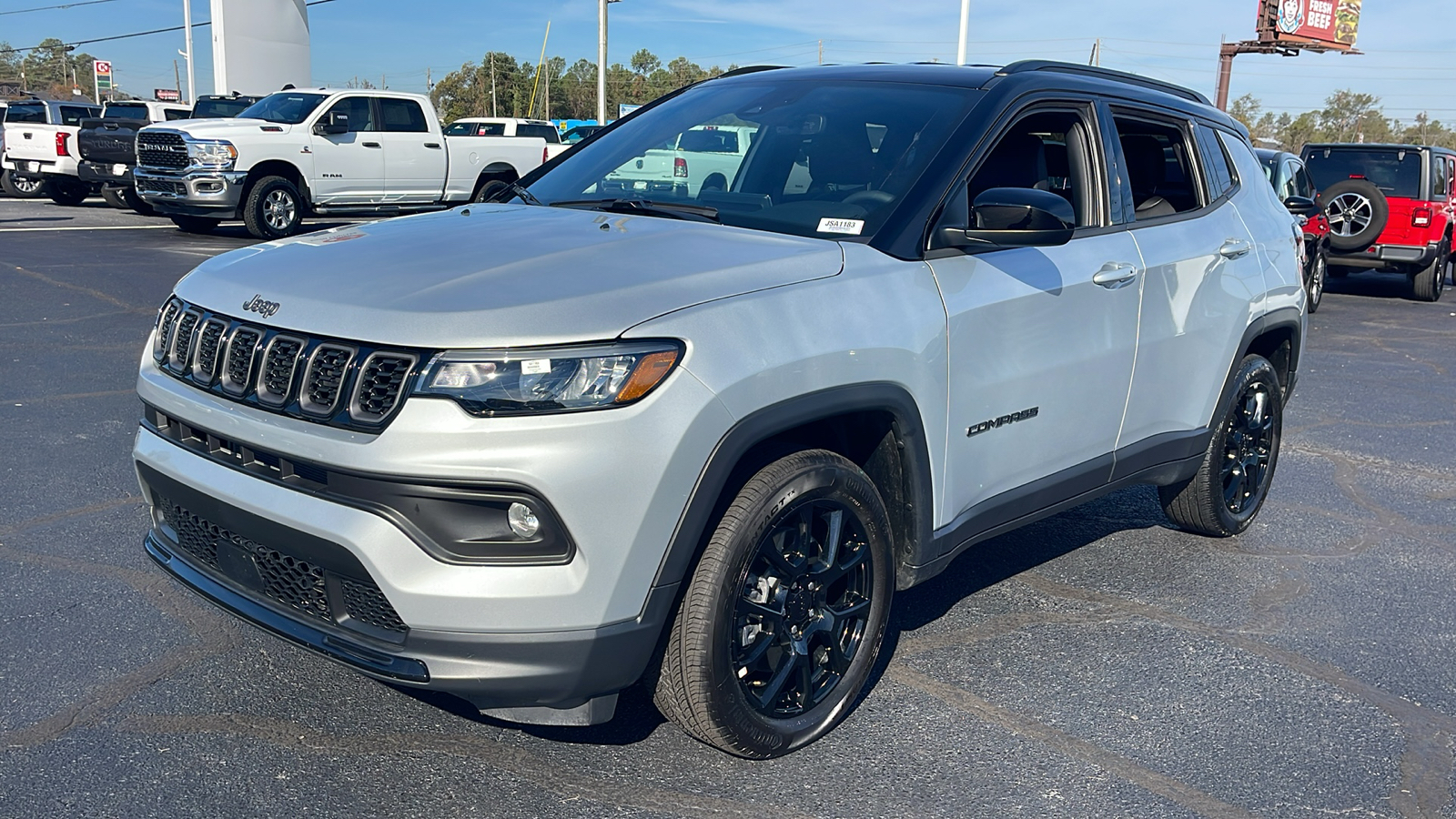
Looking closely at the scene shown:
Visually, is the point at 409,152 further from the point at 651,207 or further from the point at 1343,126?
the point at 1343,126

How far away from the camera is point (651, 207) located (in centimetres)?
376

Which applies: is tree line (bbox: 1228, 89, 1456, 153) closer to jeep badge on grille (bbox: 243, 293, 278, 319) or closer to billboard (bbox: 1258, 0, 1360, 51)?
billboard (bbox: 1258, 0, 1360, 51)

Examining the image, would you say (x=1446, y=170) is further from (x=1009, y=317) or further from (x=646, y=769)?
(x=646, y=769)

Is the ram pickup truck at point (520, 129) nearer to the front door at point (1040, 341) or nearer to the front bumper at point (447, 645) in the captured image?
the front door at point (1040, 341)

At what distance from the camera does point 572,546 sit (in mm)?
2557

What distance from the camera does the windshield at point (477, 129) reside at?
23.6 m

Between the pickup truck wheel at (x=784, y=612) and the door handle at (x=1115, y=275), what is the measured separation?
1.24 meters

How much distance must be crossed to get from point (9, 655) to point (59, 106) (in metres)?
21.7

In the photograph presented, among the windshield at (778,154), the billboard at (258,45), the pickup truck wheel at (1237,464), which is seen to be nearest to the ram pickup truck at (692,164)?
the windshield at (778,154)

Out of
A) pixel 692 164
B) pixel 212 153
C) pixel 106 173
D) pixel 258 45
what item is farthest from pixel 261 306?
pixel 258 45

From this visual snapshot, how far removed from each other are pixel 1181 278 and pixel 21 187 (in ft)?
77.3

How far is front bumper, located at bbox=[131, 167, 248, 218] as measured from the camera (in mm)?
15562

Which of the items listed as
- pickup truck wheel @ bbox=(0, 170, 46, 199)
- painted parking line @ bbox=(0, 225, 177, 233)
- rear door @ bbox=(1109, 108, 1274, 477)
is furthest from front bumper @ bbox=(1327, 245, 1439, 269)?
pickup truck wheel @ bbox=(0, 170, 46, 199)

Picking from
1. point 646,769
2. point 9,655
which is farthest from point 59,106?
point 646,769
